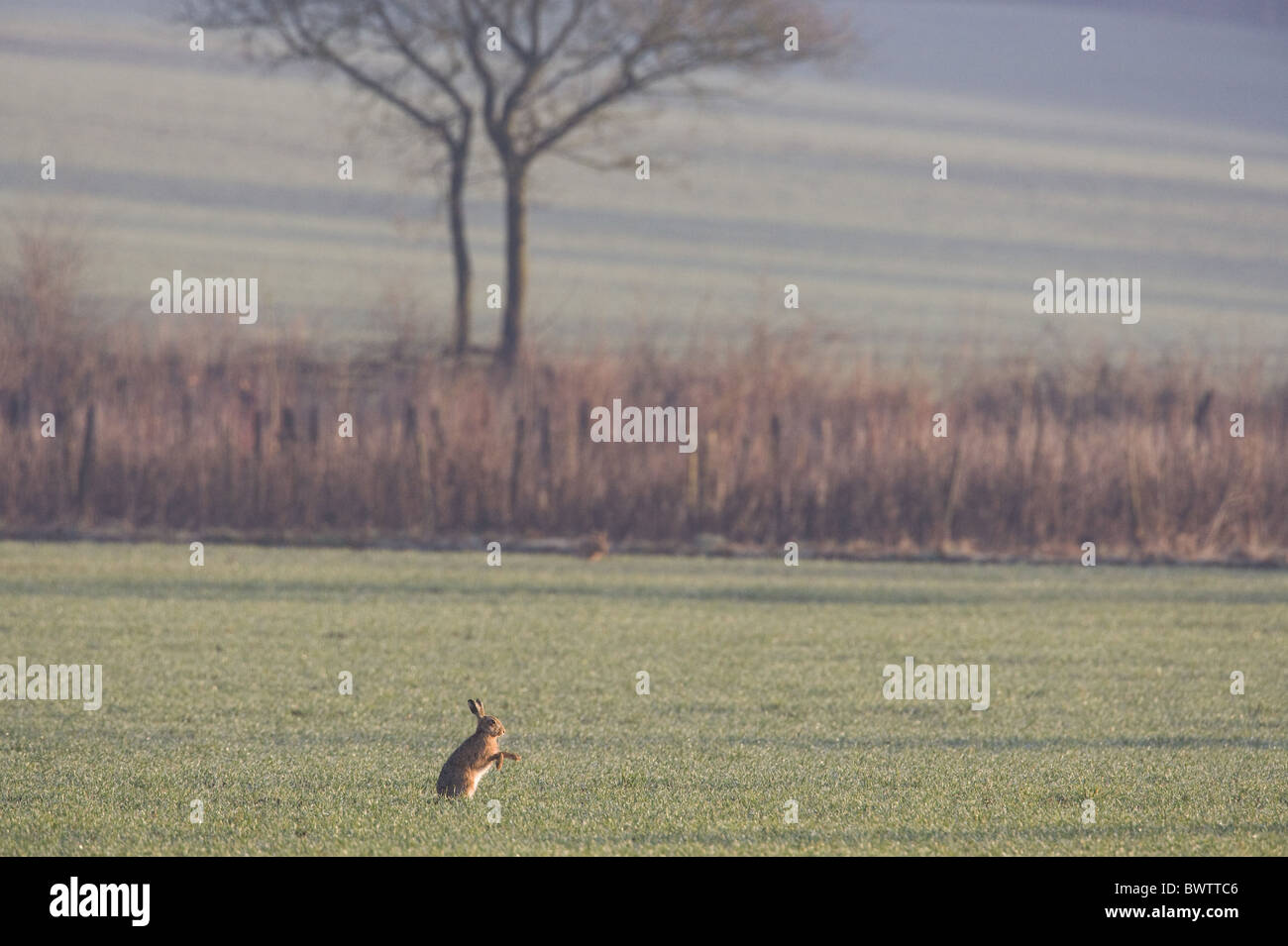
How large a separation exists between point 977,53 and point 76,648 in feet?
200

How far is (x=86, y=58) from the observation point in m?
58.6

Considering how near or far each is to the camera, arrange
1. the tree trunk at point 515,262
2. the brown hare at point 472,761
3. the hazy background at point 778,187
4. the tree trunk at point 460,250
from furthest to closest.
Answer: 1. the hazy background at point 778,187
2. the tree trunk at point 460,250
3. the tree trunk at point 515,262
4. the brown hare at point 472,761

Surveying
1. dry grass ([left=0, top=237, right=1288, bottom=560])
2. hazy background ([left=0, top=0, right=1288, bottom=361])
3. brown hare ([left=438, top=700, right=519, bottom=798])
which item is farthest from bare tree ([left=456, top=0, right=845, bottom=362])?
brown hare ([left=438, top=700, right=519, bottom=798])

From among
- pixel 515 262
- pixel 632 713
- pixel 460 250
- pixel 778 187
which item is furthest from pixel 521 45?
pixel 778 187

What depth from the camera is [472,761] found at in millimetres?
6516

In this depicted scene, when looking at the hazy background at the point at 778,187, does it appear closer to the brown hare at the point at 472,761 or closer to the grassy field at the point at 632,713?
the grassy field at the point at 632,713

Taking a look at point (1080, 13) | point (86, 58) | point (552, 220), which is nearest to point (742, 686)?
point (552, 220)

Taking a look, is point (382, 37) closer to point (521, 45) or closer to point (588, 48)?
point (521, 45)

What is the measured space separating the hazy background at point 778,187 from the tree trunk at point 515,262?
2.03ft

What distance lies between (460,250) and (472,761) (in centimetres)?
2320

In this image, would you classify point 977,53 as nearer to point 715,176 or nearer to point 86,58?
point 715,176

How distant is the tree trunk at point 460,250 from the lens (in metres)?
28.0

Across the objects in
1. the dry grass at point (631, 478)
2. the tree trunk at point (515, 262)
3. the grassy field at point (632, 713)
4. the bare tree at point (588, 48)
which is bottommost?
the grassy field at point (632, 713)

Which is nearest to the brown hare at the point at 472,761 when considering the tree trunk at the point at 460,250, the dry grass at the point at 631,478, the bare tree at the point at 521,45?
the dry grass at the point at 631,478
